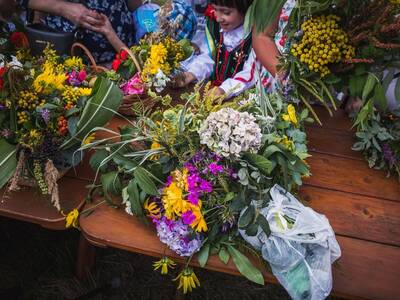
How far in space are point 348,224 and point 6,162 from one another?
0.87 metres

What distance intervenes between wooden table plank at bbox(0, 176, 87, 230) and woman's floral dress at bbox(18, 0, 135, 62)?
3.35ft

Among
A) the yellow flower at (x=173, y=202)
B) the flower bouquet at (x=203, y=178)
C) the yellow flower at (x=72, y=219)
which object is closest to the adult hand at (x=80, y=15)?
the flower bouquet at (x=203, y=178)

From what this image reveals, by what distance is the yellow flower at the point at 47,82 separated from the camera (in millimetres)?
994

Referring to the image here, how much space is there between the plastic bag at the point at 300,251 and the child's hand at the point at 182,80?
817 mm

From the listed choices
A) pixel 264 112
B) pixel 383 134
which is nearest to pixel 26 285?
pixel 264 112

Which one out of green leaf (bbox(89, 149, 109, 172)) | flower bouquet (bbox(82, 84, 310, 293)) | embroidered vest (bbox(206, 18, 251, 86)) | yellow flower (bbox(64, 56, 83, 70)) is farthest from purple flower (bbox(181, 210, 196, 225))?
embroidered vest (bbox(206, 18, 251, 86))

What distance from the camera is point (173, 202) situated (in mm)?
822

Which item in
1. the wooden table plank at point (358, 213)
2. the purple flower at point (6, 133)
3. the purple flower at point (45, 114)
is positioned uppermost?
the purple flower at point (45, 114)

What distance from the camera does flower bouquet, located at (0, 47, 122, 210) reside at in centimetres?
93

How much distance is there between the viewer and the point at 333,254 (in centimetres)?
83

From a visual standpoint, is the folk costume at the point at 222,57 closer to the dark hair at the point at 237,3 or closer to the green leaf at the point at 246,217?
the dark hair at the point at 237,3

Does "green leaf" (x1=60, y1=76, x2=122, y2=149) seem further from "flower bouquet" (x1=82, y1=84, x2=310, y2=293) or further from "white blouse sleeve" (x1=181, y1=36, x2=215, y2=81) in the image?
"white blouse sleeve" (x1=181, y1=36, x2=215, y2=81)

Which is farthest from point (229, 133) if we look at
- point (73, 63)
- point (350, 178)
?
point (73, 63)

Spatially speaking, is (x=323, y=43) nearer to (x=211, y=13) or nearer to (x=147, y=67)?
(x=147, y=67)
